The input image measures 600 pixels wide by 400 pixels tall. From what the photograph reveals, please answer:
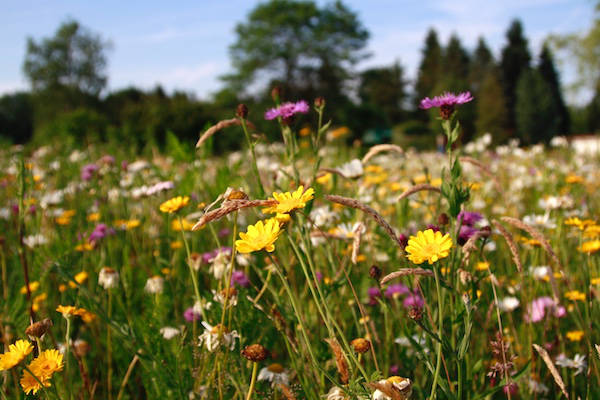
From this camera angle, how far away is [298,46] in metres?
27.1

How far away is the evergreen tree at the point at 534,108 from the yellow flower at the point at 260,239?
23730mm

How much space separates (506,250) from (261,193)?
1.25 m

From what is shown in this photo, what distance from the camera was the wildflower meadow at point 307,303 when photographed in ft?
2.48

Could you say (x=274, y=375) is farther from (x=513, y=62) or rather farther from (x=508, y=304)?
(x=513, y=62)

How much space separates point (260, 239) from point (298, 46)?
2771cm

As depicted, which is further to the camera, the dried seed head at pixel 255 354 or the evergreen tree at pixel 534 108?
the evergreen tree at pixel 534 108

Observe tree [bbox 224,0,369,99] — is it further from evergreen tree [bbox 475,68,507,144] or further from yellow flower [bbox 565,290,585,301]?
yellow flower [bbox 565,290,585,301]

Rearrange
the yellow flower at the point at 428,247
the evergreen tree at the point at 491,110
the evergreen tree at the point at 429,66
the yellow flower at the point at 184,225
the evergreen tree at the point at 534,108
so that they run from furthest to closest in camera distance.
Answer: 1. the evergreen tree at the point at 429,66
2. the evergreen tree at the point at 491,110
3. the evergreen tree at the point at 534,108
4. the yellow flower at the point at 184,225
5. the yellow flower at the point at 428,247

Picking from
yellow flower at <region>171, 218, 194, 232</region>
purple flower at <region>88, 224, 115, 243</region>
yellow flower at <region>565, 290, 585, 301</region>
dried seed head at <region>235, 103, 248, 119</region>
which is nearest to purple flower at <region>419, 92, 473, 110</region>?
dried seed head at <region>235, 103, 248, 119</region>

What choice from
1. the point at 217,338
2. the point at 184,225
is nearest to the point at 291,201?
the point at 217,338

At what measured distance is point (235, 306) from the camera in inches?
40.9

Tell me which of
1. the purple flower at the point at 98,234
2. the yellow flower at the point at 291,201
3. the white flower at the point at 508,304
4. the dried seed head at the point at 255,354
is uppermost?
the yellow flower at the point at 291,201

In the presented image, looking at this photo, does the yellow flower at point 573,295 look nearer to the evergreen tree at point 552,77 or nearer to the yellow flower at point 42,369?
the yellow flower at point 42,369

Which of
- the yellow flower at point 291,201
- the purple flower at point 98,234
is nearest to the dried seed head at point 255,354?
the yellow flower at point 291,201
